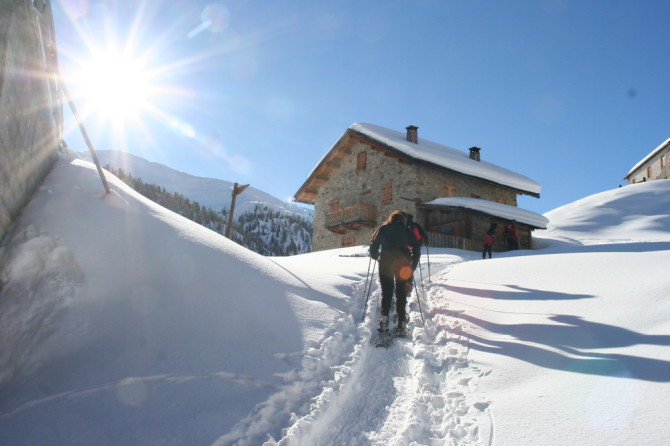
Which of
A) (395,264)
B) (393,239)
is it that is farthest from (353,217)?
(395,264)

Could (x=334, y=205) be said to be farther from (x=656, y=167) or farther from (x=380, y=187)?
(x=656, y=167)

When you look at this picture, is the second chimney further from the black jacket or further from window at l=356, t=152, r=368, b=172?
the black jacket

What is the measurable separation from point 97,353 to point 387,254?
11.5 feet

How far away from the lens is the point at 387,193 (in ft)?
68.7

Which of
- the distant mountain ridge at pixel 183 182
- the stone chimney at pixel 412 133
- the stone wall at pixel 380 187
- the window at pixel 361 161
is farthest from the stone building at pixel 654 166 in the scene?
the distant mountain ridge at pixel 183 182

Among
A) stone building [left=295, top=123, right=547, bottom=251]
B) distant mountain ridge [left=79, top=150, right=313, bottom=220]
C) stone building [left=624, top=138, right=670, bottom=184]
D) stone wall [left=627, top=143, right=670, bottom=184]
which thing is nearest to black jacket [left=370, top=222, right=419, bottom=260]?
stone building [left=295, top=123, right=547, bottom=251]

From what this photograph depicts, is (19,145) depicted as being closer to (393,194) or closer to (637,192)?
(393,194)

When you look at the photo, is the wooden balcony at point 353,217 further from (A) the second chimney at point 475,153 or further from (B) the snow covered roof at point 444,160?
(A) the second chimney at point 475,153

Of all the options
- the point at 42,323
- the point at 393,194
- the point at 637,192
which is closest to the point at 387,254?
the point at 42,323

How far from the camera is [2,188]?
3.56 meters

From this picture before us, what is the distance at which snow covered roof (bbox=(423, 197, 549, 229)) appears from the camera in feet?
58.7

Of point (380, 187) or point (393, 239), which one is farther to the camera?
point (380, 187)

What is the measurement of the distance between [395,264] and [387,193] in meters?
15.8

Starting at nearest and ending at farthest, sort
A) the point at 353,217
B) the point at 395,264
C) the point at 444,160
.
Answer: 1. the point at 395,264
2. the point at 444,160
3. the point at 353,217
